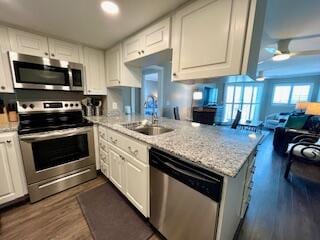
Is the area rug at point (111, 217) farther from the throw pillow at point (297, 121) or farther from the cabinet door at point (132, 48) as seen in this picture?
the throw pillow at point (297, 121)

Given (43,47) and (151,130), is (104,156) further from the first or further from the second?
(43,47)

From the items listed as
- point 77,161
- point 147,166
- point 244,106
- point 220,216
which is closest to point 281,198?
point 220,216

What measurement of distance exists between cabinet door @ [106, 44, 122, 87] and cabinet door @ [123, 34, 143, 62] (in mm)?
167

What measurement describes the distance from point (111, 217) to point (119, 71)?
6.60 feet

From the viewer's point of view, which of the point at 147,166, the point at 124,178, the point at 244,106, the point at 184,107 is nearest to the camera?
the point at 147,166

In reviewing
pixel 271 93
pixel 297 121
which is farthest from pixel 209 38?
pixel 271 93

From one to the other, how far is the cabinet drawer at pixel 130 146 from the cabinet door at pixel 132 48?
108 cm

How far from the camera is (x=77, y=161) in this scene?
6.56ft

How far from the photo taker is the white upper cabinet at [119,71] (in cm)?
226

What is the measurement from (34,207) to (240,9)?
2.81 m

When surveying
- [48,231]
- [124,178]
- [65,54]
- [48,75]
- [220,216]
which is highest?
[65,54]

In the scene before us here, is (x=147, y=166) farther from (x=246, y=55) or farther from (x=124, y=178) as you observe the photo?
(x=246, y=55)

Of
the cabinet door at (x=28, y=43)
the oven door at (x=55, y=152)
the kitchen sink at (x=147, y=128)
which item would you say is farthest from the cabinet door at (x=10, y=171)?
the kitchen sink at (x=147, y=128)

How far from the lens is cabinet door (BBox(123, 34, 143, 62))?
1.84 meters
